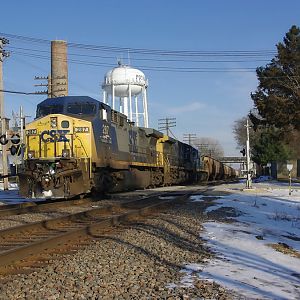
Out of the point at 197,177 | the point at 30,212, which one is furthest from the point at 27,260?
the point at 197,177

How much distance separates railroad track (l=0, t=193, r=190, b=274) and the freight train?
2.92 m

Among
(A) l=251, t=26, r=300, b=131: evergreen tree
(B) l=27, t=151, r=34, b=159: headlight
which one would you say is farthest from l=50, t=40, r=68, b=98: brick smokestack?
(B) l=27, t=151, r=34, b=159: headlight

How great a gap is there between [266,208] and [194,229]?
6.87m

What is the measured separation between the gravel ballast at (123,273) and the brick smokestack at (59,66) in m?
36.1

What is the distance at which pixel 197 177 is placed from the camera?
152 feet

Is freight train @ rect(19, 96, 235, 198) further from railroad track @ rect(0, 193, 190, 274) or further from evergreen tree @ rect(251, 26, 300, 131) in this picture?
evergreen tree @ rect(251, 26, 300, 131)

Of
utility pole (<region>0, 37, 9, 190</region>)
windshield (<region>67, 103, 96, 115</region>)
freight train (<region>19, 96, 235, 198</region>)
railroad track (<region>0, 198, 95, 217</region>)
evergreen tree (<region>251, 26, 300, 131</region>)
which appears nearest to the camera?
railroad track (<region>0, 198, 95, 217</region>)

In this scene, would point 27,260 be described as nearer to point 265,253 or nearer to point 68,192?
point 265,253

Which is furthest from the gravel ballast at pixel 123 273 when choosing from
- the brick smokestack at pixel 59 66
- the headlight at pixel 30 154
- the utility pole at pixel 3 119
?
the brick smokestack at pixel 59 66

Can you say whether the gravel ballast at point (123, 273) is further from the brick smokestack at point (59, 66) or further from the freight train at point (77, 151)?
the brick smokestack at point (59, 66)

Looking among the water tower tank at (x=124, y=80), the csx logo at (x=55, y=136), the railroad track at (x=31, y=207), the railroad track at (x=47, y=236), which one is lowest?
the railroad track at (x=47, y=236)

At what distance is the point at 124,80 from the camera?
54.8m

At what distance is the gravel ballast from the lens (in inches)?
205

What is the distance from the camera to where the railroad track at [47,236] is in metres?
7.13
